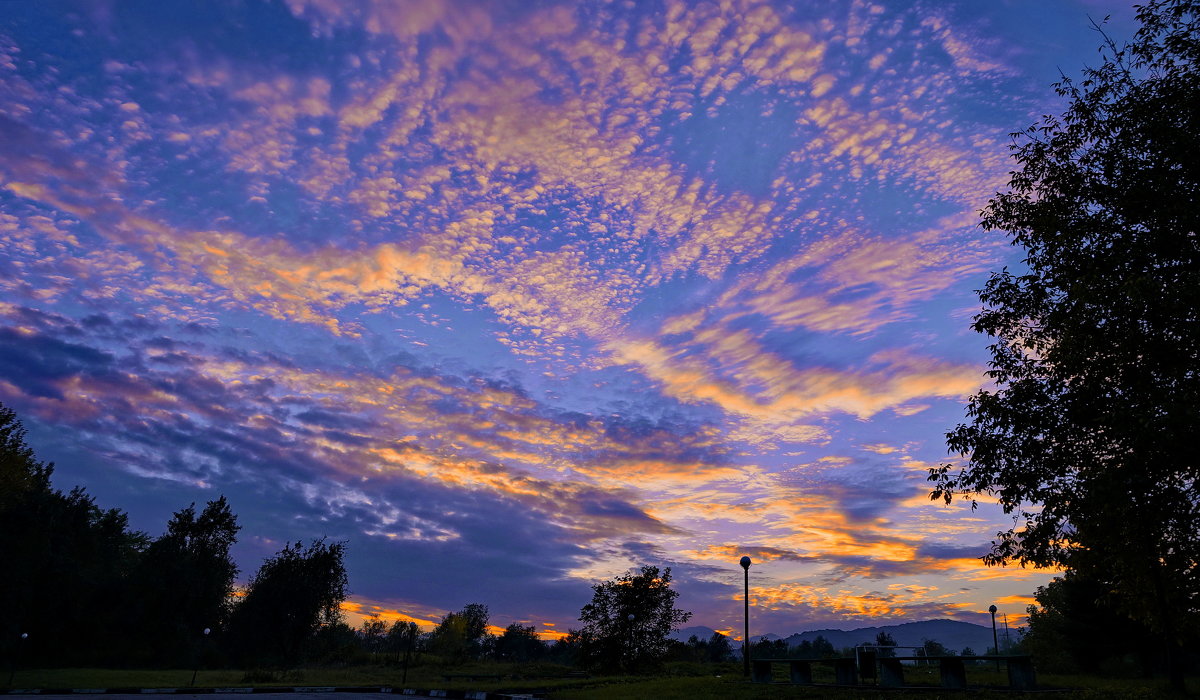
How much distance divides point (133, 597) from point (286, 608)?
45.8 ft

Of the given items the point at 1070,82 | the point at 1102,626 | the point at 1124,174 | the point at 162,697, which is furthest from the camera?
the point at 1102,626

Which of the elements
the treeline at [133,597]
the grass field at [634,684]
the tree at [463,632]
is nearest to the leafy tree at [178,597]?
the treeline at [133,597]

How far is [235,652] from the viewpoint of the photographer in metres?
69.3

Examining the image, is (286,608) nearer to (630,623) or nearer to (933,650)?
(630,623)

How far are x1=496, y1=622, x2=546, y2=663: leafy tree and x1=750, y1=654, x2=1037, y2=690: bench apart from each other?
4132 inches

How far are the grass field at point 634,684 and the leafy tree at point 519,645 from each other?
49648 millimetres

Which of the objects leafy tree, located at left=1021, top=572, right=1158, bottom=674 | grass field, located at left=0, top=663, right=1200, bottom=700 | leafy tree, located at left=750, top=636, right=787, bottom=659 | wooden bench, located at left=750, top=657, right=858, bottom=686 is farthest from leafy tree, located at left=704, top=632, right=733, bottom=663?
wooden bench, located at left=750, top=657, right=858, bottom=686

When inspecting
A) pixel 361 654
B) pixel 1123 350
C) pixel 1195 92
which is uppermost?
pixel 1195 92

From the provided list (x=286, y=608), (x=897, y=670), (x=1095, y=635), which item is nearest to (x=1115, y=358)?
(x=897, y=670)

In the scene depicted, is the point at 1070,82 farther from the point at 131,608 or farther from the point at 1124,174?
the point at 131,608

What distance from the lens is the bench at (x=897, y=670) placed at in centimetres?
1777

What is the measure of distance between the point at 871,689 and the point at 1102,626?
3408cm

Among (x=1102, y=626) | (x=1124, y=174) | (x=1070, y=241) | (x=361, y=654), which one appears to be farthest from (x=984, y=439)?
(x=361, y=654)

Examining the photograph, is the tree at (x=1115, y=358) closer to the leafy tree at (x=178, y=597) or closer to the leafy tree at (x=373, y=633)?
the leafy tree at (x=178, y=597)
